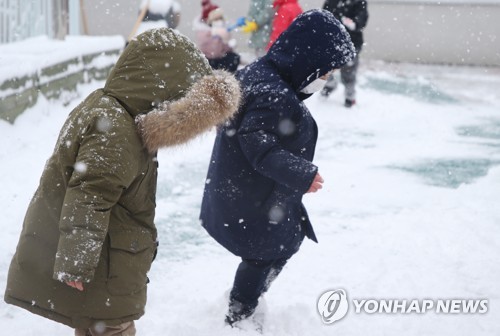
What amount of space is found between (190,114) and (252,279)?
1065 millimetres

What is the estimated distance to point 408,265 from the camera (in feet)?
14.0

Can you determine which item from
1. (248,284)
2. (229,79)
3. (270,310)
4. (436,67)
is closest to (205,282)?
(270,310)

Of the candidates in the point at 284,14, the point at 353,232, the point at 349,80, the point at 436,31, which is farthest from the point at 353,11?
the point at 436,31

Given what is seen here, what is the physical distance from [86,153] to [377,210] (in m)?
3.56

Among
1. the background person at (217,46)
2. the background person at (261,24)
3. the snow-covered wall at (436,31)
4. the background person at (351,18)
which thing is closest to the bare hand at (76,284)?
the background person at (217,46)

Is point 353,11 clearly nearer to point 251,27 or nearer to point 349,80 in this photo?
point 349,80

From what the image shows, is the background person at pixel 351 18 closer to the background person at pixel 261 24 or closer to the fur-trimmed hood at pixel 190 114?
the background person at pixel 261 24

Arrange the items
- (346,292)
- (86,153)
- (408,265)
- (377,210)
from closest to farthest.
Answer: (86,153)
(346,292)
(408,265)
(377,210)

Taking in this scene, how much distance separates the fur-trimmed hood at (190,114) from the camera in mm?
2359

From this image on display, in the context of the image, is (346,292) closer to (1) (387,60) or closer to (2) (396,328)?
(2) (396,328)

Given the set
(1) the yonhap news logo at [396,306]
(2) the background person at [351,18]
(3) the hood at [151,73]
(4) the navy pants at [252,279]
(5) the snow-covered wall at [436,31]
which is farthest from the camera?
(5) the snow-covered wall at [436,31]

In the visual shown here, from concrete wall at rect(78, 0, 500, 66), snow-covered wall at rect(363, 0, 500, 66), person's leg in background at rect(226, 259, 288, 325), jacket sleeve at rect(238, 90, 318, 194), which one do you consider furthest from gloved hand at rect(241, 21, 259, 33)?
jacket sleeve at rect(238, 90, 318, 194)

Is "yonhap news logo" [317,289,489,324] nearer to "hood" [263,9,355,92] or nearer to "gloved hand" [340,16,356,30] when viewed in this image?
"hood" [263,9,355,92]

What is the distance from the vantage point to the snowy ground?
11.4 ft
